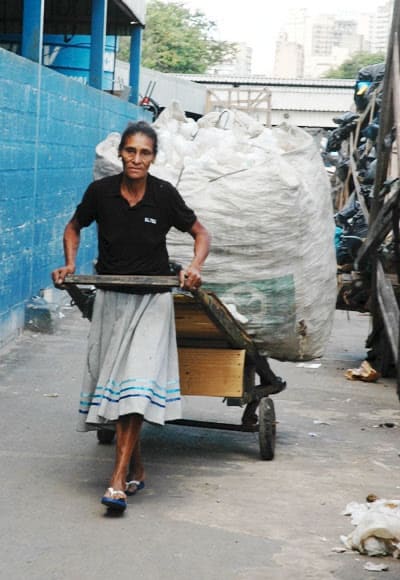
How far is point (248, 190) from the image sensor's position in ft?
22.7

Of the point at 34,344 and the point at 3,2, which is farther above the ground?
the point at 3,2

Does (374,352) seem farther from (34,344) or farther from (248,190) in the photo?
(248,190)

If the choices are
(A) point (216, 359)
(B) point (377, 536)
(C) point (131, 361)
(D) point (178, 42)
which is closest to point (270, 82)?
(D) point (178, 42)

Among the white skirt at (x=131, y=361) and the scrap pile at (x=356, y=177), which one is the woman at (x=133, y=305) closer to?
the white skirt at (x=131, y=361)


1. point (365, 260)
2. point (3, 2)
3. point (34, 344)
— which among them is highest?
point (3, 2)

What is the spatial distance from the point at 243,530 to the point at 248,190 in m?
2.01

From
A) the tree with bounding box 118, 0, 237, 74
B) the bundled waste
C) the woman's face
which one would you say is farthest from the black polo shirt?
the tree with bounding box 118, 0, 237, 74

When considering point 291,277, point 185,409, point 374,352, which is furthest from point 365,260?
point 291,277

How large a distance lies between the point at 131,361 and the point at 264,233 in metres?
1.34

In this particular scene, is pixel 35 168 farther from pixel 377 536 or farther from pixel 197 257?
pixel 377 536

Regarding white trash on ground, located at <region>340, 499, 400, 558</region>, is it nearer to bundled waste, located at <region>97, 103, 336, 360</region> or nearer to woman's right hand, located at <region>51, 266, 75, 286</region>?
bundled waste, located at <region>97, 103, 336, 360</region>

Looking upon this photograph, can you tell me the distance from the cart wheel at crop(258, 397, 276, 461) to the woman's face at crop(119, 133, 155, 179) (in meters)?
1.76

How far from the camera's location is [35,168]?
40.2ft

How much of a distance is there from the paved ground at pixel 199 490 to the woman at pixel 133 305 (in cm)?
36
